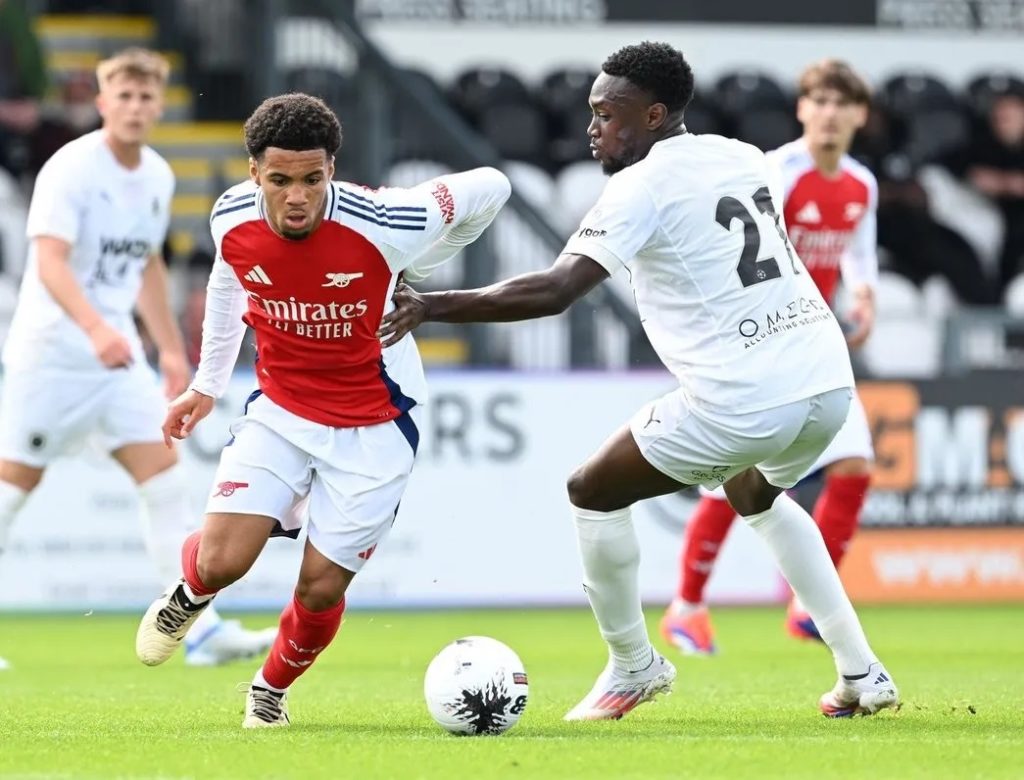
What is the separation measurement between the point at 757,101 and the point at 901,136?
Answer: 133 centimetres

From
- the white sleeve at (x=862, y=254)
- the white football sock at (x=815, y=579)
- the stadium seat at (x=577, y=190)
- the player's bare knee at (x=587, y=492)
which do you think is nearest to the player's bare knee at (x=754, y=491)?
the white football sock at (x=815, y=579)

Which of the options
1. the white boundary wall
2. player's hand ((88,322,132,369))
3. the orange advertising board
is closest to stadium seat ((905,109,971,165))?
the orange advertising board

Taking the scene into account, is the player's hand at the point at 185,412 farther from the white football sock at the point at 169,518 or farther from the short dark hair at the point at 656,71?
the white football sock at the point at 169,518

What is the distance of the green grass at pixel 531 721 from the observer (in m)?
5.05

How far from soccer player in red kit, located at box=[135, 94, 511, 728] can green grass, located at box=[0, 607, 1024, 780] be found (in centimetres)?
40

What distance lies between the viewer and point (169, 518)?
27.5 feet

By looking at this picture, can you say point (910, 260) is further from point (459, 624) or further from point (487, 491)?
point (459, 624)

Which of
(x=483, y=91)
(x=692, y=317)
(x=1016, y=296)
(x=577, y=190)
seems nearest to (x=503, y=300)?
(x=692, y=317)

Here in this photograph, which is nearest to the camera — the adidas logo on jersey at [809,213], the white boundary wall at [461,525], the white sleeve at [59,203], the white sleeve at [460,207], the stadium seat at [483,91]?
the white sleeve at [460,207]

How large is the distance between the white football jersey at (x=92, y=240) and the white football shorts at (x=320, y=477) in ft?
8.12

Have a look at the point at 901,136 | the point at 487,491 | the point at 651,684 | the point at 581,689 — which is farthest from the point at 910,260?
the point at 651,684

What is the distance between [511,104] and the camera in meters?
15.6

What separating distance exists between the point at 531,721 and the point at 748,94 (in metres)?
11.0

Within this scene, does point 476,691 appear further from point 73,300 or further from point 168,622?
point 73,300
